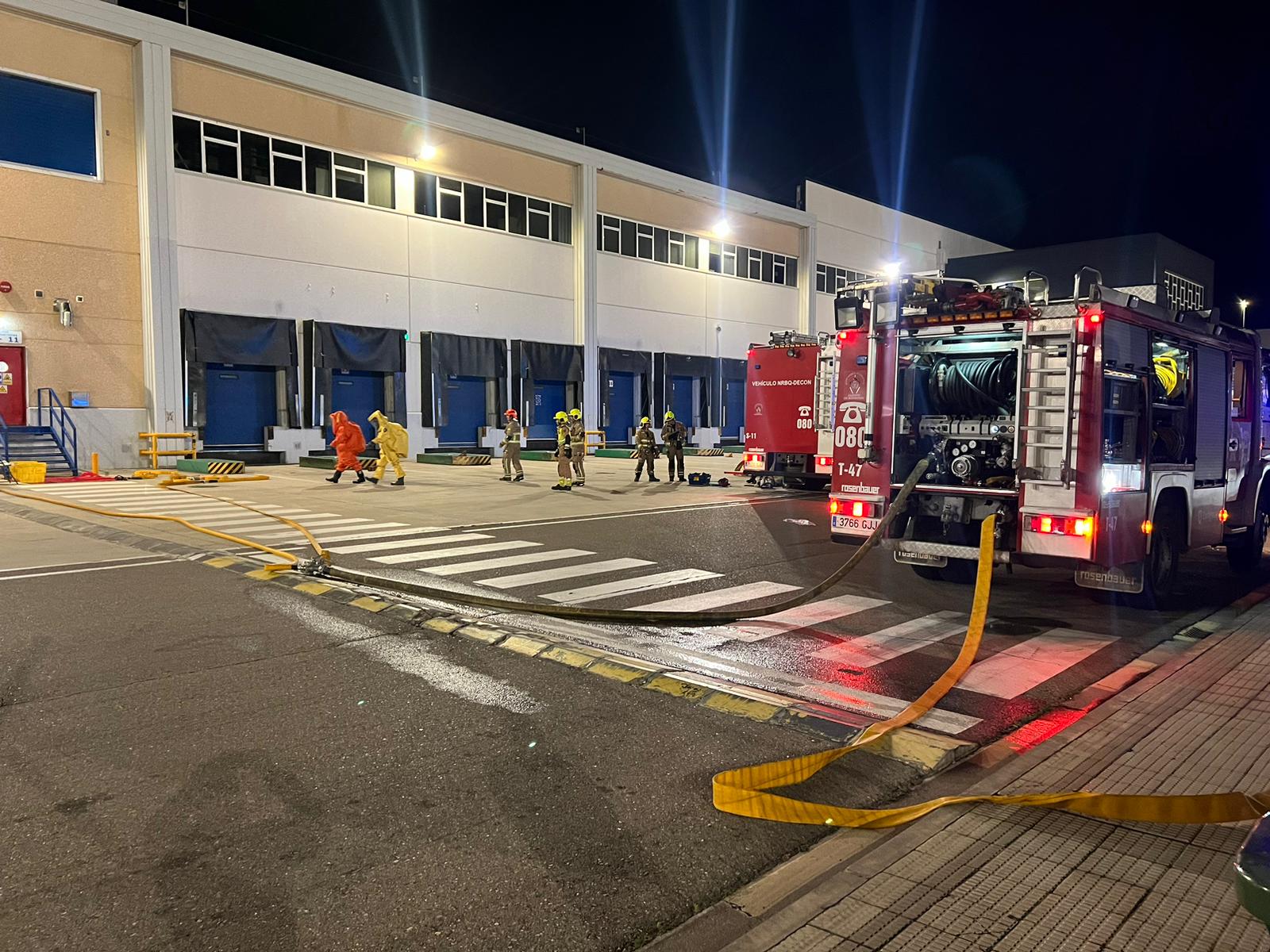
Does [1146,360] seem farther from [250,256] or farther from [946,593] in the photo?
[250,256]

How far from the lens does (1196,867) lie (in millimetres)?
3350

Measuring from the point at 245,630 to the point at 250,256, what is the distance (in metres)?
23.0

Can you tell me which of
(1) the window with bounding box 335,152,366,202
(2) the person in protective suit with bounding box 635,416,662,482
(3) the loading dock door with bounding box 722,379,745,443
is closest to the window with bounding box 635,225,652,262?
(3) the loading dock door with bounding box 722,379,745,443

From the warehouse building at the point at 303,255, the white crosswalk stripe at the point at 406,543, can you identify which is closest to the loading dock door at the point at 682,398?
the warehouse building at the point at 303,255

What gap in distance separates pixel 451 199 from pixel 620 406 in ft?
37.9

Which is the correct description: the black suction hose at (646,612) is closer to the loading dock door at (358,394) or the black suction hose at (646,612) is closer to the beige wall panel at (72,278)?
the beige wall panel at (72,278)

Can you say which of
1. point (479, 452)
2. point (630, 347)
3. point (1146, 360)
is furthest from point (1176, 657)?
point (630, 347)

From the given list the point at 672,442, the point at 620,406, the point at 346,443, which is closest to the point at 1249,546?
the point at 672,442

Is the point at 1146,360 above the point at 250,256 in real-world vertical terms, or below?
below

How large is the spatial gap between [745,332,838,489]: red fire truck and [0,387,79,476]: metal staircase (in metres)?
16.7

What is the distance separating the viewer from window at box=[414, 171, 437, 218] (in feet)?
101

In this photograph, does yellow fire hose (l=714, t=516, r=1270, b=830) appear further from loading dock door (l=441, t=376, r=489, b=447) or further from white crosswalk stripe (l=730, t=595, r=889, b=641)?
loading dock door (l=441, t=376, r=489, b=447)

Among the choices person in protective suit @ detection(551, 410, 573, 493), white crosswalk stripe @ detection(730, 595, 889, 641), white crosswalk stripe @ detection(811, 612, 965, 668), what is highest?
person in protective suit @ detection(551, 410, 573, 493)

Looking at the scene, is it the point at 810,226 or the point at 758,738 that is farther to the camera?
the point at 810,226
